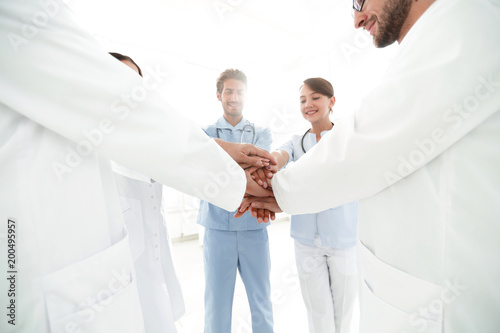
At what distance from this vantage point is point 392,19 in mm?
725

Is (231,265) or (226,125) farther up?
(226,125)

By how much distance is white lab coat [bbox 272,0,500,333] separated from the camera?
489 mm

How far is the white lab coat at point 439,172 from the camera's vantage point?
19.3 inches

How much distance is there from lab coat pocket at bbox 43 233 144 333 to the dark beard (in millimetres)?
1047

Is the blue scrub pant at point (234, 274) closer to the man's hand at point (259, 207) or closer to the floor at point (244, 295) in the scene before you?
the man's hand at point (259, 207)

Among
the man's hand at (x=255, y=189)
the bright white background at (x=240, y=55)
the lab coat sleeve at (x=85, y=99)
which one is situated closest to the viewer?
the lab coat sleeve at (x=85, y=99)

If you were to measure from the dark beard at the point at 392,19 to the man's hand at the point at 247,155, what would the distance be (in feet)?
2.29

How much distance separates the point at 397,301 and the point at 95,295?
733 mm

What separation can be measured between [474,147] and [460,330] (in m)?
0.41

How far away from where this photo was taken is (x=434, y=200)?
0.53 metres

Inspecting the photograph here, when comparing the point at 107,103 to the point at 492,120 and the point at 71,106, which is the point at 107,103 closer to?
the point at 71,106

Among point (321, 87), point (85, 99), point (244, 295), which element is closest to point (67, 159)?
point (85, 99)

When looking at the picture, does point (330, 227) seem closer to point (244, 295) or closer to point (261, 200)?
point (261, 200)

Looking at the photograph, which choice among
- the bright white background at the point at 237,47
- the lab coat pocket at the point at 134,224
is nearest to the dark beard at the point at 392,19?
the lab coat pocket at the point at 134,224
